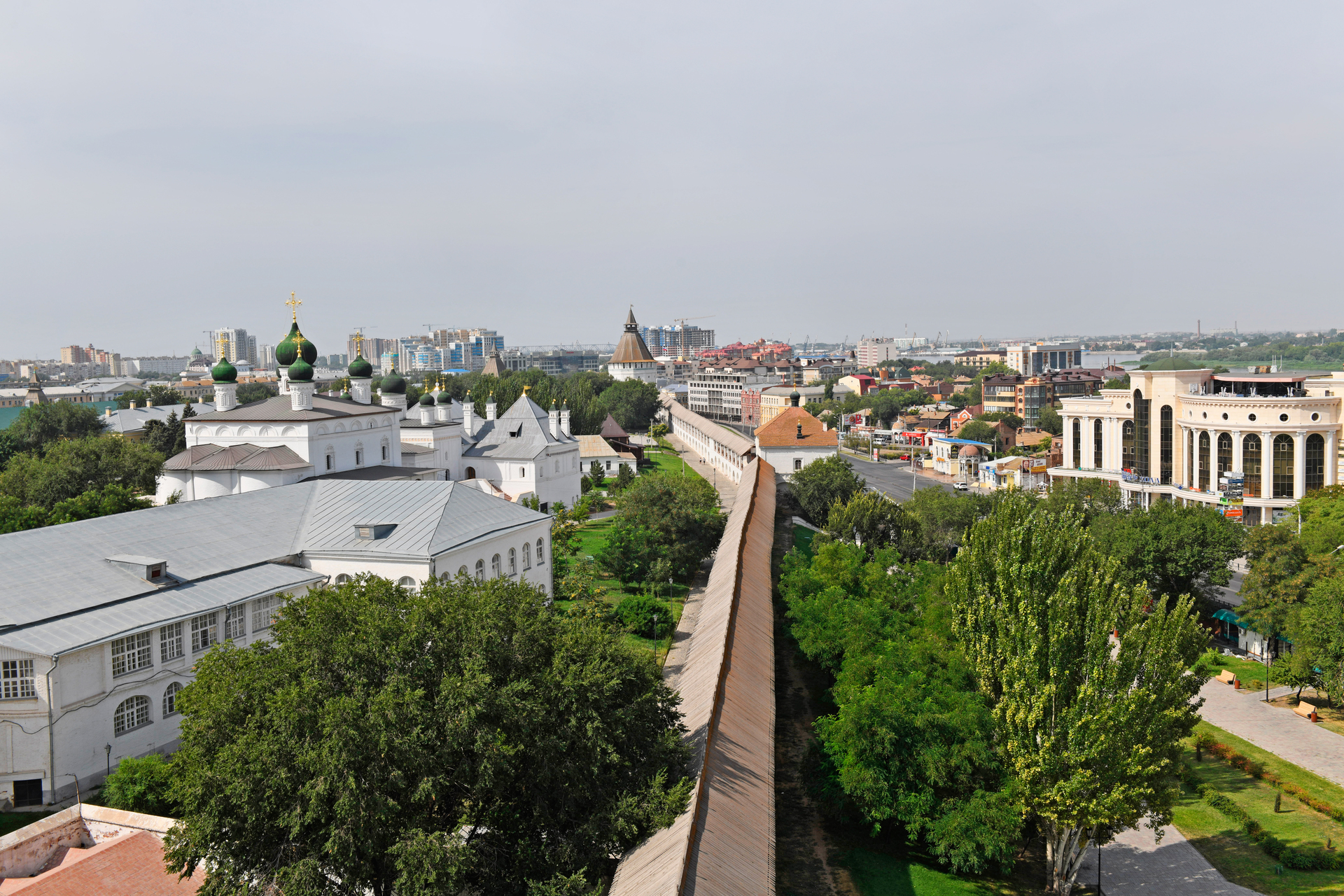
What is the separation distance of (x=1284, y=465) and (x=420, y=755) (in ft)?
216

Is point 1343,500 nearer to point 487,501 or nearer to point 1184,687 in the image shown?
point 1184,687

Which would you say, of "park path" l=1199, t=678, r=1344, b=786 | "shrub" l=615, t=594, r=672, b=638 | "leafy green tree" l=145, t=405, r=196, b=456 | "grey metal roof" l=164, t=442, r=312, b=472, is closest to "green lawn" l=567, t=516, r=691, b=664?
"shrub" l=615, t=594, r=672, b=638

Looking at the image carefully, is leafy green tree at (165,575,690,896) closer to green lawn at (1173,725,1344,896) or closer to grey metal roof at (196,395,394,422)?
green lawn at (1173,725,1344,896)

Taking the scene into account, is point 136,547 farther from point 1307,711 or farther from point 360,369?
point 1307,711

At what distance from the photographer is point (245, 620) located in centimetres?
2816

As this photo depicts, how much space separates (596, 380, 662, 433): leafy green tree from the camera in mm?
118625

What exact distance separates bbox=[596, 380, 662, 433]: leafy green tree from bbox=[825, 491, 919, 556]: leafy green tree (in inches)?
2734

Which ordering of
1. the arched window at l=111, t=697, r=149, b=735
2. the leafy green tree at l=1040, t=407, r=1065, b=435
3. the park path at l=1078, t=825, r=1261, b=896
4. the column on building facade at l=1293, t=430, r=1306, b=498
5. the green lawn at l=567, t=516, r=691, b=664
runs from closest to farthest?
the park path at l=1078, t=825, r=1261, b=896 → the arched window at l=111, t=697, r=149, b=735 → the green lawn at l=567, t=516, r=691, b=664 → the column on building facade at l=1293, t=430, r=1306, b=498 → the leafy green tree at l=1040, t=407, r=1065, b=435

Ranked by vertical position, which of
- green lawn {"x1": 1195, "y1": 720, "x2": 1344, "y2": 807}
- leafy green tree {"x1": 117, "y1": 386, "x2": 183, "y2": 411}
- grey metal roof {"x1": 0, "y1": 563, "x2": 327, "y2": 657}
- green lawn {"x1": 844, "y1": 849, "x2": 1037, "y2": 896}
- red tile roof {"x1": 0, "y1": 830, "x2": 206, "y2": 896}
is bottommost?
green lawn {"x1": 1195, "y1": 720, "x2": 1344, "y2": 807}

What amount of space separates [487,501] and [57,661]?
1587 centimetres

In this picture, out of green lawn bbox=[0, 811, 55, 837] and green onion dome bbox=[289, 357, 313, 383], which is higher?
green onion dome bbox=[289, 357, 313, 383]

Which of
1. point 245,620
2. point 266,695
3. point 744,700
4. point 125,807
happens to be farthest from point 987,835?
point 245,620

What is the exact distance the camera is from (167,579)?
89.5ft

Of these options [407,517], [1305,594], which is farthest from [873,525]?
[407,517]
